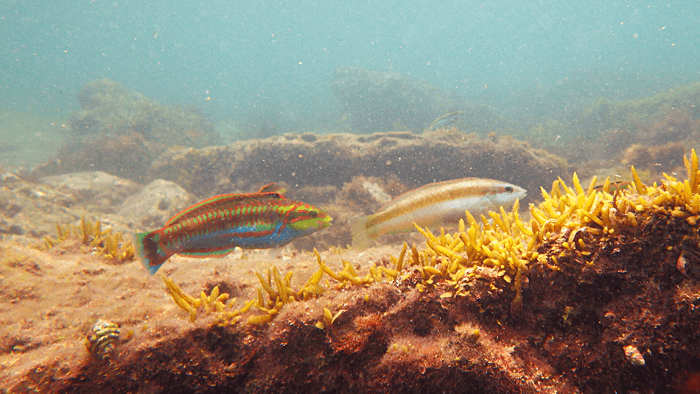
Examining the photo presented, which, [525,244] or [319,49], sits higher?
[319,49]

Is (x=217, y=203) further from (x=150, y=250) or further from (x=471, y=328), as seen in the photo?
(x=471, y=328)

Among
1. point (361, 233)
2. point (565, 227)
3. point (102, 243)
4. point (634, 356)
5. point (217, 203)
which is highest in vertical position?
point (217, 203)

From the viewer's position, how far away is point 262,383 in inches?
63.9

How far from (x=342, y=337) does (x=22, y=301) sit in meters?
2.93

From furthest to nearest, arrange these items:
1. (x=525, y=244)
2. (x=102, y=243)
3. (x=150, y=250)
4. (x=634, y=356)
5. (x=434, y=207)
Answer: (x=102, y=243)
(x=434, y=207)
(x=150, y=250)
(x=525, y=244)
(x=634, y=356)

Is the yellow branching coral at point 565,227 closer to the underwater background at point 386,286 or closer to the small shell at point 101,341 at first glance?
the underwater background at point 386,286

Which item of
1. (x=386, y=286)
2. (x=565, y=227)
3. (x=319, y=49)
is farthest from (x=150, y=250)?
(x=319, y=49)

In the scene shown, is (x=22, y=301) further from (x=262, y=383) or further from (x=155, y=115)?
(x=155, y=115)

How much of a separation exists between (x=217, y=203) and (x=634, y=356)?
2.94m

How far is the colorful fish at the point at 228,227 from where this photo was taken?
2.38 meters

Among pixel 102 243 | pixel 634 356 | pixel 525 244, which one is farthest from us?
pixel 102 243

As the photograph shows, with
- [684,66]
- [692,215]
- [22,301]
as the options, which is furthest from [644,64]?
[22,301]

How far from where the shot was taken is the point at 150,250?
236 cm

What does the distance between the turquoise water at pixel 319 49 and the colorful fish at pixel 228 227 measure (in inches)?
1421
